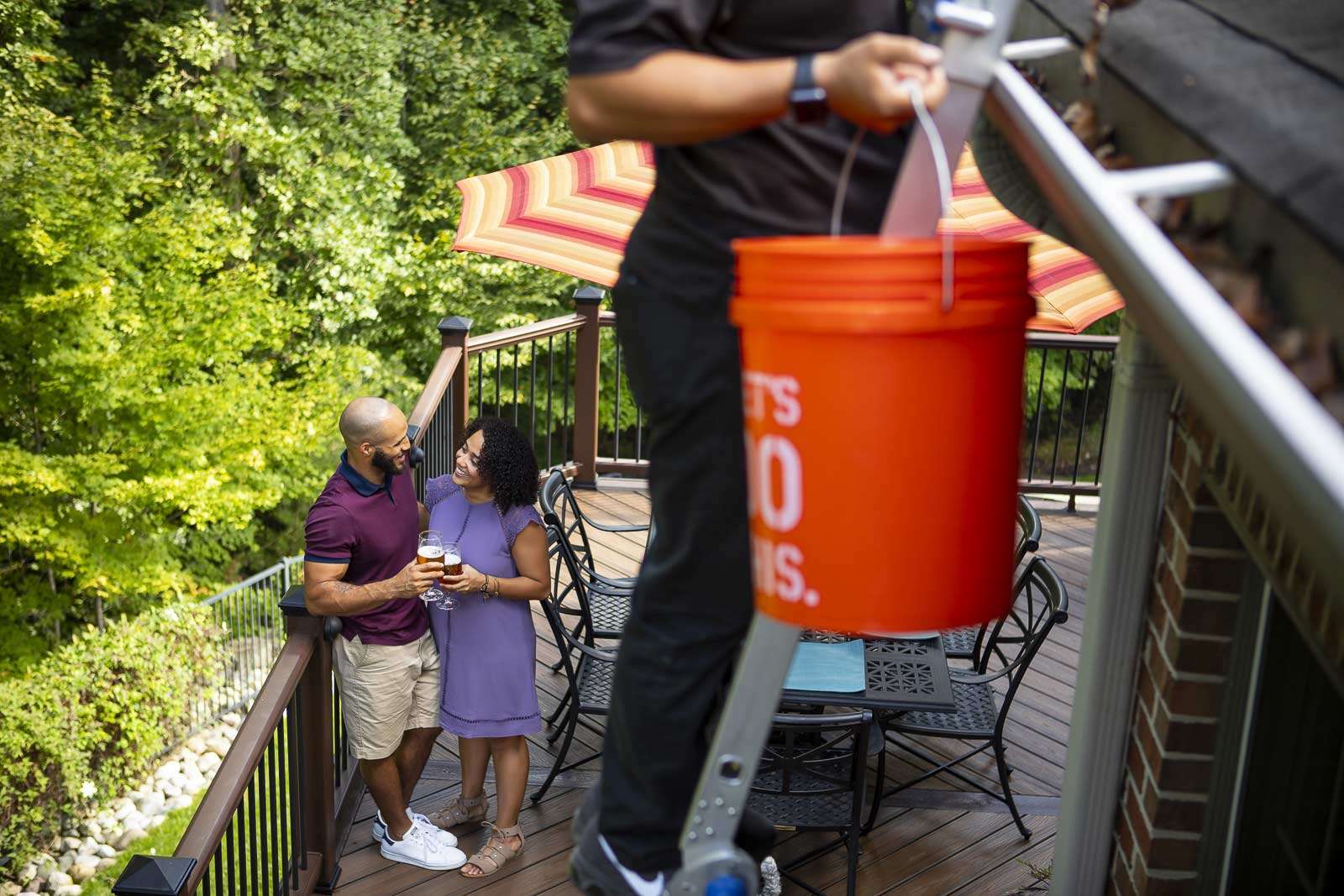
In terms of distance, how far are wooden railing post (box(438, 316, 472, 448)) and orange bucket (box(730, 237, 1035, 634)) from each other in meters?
5.74

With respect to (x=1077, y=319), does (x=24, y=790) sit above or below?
below

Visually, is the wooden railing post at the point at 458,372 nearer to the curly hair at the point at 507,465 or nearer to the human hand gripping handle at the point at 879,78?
the curly hair at the point at 507,465

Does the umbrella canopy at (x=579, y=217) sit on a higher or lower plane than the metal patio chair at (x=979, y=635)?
higher

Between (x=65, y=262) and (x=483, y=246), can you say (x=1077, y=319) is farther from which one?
(x=65, y=262)

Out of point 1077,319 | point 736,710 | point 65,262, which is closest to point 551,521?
point 1077,319

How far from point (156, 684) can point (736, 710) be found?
1120 cm

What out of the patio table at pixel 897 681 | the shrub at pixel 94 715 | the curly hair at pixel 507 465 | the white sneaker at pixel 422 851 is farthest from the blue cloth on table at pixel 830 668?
the shrub at pixel 94 715

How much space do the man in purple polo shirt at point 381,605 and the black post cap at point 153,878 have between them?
138cm

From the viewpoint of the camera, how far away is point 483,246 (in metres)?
5.73

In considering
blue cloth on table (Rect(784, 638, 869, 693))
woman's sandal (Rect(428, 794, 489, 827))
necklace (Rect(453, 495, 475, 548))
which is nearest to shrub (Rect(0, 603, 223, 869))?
woman's sandal (Rect(428, 794, 489, 827))

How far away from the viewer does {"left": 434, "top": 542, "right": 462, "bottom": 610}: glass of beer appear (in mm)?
4211

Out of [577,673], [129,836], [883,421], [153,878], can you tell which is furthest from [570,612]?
[129,836]

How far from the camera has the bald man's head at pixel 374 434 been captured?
4301mm

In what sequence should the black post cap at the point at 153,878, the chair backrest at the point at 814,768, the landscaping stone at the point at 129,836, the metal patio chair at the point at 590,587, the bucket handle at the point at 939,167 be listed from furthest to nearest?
1. the landscaping stone at the point at 129,836
2. the metal patio chair at the point at 590,587
3. the chair backrest at the point at 814,768
4. the black post cap at the point at 153,878
5. the bucket handle at the point at 939,167
